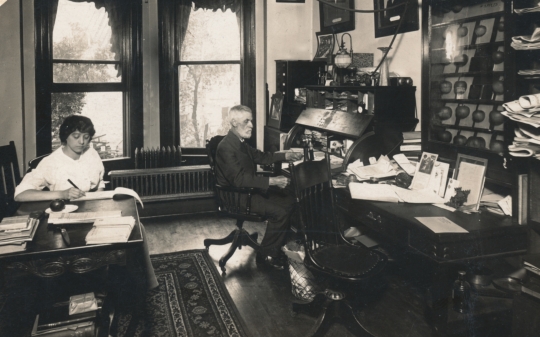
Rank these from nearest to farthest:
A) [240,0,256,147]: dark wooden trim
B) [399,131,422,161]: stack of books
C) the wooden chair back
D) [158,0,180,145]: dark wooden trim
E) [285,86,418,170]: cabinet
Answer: [399,131,422,161]: stack of books < [285,86,418,170]: cabinet < the wooden chair back < [158,0,180,145]: dark wooden trim < [240,0,256,147]: dark wooden trim

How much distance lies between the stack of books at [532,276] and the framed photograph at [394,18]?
6.47 ft

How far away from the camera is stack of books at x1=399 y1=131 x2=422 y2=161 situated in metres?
3.27

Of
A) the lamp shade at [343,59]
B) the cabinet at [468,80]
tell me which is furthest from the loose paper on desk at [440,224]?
the lamp shade at [343,59]

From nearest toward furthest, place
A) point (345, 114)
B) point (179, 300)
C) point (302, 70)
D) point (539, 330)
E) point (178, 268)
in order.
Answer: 1. point (539, 330)
2. point (179, 300)
3. point (178, 268)
4. point (345, 114)
5. point (302, 70)

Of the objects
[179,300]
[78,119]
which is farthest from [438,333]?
[78,119]

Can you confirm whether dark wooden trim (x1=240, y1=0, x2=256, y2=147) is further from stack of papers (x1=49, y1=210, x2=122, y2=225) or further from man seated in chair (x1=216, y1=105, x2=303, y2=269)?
stack of papers (x1=49, y1=210, x2=122, y2=225)

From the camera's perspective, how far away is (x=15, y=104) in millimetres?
4188

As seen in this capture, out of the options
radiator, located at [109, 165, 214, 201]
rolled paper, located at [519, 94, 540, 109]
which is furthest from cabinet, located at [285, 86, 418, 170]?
radiator, located at [109, 165, 214, 201]

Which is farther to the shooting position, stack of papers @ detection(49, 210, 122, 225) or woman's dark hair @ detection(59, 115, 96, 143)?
woman's dark hair @ detection(59, 115, 96, 143)

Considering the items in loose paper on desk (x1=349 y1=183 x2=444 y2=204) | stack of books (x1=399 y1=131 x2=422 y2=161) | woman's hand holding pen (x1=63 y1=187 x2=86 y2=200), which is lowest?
loose paper on desk (x1=349 y1=183 x2=444 y2=204)

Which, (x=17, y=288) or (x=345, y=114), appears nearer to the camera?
(x=17, y=288)

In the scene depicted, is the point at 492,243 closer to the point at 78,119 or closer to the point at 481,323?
the point at 481,323

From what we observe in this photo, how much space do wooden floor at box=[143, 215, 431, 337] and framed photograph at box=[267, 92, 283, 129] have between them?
163 centimetres

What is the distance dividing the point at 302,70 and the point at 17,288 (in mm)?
3339
